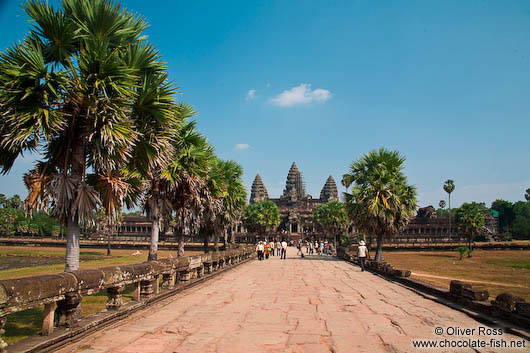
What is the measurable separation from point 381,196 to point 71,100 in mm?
22518

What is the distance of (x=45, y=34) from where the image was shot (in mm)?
7637

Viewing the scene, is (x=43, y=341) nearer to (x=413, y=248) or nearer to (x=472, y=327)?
(x=472, y=327)

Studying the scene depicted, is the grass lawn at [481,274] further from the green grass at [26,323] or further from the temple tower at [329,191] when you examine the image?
the temple tower at [329,191]

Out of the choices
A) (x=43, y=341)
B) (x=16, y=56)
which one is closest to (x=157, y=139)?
(x=16, y=56)

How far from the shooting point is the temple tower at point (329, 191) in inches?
5861

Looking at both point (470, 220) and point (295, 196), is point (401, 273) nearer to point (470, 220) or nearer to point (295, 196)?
point (470, 220)

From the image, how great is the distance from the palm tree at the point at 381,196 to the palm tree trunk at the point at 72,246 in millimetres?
20974

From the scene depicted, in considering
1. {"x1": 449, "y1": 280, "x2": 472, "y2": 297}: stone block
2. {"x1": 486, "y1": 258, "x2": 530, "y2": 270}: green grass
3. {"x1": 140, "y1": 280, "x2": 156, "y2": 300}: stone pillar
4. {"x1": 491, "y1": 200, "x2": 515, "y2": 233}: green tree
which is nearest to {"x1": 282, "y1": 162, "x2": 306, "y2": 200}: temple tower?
{"x1": 491, "y1": 200, "x2": 515, "y2": 233}: green tree

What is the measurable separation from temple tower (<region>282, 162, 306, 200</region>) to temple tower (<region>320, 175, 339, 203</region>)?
8.17 metres

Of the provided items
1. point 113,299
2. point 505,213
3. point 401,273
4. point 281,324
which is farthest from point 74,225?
point 505,213

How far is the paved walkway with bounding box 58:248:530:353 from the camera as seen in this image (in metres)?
5.49

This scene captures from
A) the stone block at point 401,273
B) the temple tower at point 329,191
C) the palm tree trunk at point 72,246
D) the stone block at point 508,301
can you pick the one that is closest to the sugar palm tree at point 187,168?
the palm tree trunk at point 72,246

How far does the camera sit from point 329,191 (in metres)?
150

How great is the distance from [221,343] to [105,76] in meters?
5.58
